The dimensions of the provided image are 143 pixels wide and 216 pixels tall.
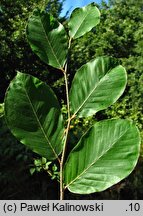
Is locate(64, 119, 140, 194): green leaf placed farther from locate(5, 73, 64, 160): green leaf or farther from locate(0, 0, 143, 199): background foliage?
locate(0, 0, 143, 199): background foliage

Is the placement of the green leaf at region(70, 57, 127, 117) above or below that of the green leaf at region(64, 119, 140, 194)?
above

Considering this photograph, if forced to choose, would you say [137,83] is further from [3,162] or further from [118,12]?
[3,162]

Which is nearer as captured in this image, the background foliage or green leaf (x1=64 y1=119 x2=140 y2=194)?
green leaf (x1=64 y1=119 x2=140 y2=194)

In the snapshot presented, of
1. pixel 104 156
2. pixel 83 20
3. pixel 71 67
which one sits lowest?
pixel 71 67

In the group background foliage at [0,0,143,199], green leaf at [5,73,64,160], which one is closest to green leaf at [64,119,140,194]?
green leaf at [5,73,64,160]

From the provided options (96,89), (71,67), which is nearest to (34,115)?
(96,89)

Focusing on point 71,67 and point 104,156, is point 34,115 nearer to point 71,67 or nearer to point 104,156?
point 104,156
